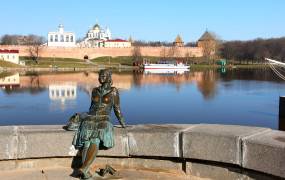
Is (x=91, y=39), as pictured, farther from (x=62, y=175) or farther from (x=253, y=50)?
(x=62, y=175)

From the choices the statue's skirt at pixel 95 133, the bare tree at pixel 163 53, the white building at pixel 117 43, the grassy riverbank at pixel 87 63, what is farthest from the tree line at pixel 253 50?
the statue's skirt at pixel 95 133

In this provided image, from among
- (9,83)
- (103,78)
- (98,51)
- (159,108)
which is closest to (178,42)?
(98,51)

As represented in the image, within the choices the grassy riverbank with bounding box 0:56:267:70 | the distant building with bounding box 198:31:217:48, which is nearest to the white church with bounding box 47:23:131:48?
the grassy riverbank with bounding box 0:56:267:70

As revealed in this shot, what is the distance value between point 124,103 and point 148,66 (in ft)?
204

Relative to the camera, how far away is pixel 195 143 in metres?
5.08

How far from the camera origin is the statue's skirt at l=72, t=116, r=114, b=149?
497cm

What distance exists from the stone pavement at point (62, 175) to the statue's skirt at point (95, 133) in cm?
38

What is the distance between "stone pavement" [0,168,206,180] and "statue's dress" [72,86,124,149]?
0.38 metres

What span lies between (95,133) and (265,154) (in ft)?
5.86

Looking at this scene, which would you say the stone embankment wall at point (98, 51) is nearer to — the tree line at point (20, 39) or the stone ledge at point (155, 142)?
the tree line at point (20, 39)

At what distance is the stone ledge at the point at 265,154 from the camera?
4496 millimetres

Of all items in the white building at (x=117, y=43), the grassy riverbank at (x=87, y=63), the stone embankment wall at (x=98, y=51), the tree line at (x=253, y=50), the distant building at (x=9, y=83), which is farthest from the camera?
the white building at (x=117, y=43)

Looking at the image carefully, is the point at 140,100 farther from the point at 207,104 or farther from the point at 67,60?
the point at 67,60

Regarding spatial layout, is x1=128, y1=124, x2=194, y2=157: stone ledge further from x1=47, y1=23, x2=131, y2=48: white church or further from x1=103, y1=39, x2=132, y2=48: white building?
x1=103, y1=39, x2=132, y2=48: white building
